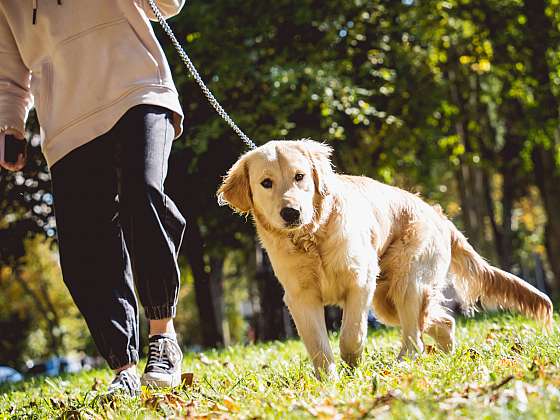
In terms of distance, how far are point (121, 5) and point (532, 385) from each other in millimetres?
2786

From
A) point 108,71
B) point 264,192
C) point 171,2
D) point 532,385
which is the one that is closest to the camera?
point 532,385

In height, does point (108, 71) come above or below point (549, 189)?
above

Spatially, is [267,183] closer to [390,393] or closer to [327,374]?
[327,374]

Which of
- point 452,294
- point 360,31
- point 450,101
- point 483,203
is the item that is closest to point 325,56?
point 360,31

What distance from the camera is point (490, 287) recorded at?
552cm

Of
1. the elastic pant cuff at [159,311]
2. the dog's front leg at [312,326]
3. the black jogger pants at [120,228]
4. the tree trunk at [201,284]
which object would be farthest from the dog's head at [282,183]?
the tree trunk at [201,284]

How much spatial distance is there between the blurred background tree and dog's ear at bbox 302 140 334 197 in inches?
195

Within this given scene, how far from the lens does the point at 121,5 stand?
390 centimetres

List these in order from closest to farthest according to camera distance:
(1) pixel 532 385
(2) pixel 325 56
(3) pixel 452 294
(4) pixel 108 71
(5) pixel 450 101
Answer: (1) pixel 532 385, (4) pixel 108 71, (3) pixel 452 294, (2) pixel 325 56, (5) pixel 450 101

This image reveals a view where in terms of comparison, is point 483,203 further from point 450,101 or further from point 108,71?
point 108,71

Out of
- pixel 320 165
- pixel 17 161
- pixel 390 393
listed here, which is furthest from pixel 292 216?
pixel 17 161

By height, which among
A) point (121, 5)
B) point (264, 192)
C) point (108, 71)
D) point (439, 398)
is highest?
point (121, 5)

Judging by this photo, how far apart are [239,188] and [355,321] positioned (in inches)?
44.8

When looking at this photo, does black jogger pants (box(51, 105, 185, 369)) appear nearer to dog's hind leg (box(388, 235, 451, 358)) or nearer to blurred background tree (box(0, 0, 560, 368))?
dog's hind leg (box(388, 235, 451, 358))
